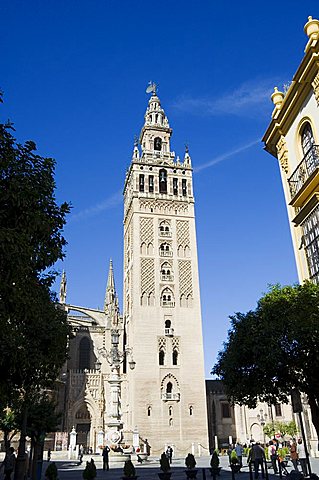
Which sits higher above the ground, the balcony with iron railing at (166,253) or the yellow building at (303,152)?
the balcony with iron railing at (166,253)

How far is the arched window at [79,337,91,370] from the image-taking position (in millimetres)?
42781

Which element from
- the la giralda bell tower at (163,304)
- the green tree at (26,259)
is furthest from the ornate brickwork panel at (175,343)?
the green tree at (26,259)

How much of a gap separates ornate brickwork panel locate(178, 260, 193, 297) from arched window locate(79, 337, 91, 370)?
35.0ft

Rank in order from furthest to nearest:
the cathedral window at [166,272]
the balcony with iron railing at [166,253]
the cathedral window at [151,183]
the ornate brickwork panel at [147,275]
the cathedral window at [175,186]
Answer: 1. the cathedral window at [175,186]
2. the cathedral window at [151,183]
3. the balcony with iron railing at [166,253]
4. the cathedral window at [166,272]
5. the ornate brickwork panel at [147,275]

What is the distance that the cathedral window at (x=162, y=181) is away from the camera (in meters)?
47.1

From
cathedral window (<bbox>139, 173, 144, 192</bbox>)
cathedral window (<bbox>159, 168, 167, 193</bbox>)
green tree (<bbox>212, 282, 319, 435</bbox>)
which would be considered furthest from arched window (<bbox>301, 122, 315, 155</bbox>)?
cathedral window (<bbox>159, 168, 167, 193</bbox>)

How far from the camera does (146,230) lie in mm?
43781

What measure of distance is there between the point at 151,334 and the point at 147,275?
219 inches

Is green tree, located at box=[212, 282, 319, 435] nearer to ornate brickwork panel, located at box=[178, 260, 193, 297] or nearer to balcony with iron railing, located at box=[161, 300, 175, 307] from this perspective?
balcony with iron railing, located at box=[161, 300, 175, 307]

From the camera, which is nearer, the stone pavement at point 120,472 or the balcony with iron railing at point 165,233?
the stone pavement at point 120,472

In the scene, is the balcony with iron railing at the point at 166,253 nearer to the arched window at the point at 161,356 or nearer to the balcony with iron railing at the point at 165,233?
the balcony with iron railing at the point at 165,233

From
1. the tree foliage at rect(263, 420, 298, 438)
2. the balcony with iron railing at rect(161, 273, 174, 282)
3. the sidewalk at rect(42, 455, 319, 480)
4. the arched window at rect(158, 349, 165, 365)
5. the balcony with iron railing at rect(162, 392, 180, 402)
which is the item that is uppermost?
the balcony with iron railing at rect(161, 273, 174, 282)

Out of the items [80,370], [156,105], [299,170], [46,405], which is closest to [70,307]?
[80,370]

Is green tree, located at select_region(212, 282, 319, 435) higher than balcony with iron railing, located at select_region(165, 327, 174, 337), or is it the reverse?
balcony with iron railing, located at select_region(165, 327, 174, 337)
